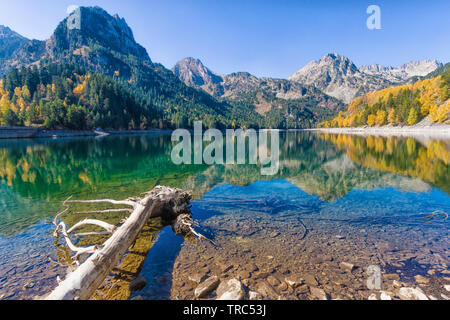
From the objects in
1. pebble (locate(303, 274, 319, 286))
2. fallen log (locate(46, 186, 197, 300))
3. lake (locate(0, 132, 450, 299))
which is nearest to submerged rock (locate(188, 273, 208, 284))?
lake (locate(0, 132, 450, 299))

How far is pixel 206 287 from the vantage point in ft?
19.8

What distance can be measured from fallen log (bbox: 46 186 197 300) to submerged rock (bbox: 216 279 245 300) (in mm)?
3063

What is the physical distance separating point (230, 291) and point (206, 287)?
81cm

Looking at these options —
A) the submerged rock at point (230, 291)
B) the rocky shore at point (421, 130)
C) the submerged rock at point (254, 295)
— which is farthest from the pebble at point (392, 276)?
the rocky shore at point (421, 130)

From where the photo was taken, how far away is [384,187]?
17.3 meters

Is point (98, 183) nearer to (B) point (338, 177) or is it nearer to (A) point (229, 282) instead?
(A) point (229, 282)

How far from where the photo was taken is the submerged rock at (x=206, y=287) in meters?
5.88

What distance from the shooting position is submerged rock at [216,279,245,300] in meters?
5.37

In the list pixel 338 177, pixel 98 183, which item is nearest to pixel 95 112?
pixel 98 183

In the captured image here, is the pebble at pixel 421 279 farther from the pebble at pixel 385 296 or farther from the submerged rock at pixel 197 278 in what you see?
the submerged rock at pixel 197 278

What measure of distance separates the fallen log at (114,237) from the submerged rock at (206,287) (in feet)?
8.18
